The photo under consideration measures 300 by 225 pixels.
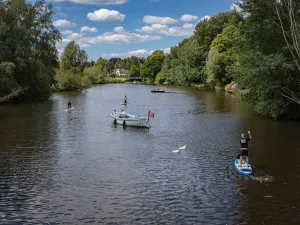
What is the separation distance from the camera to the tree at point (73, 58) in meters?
120

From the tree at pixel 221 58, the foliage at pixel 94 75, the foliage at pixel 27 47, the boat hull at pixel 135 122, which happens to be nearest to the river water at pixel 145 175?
the boat hull at pixel 135 122

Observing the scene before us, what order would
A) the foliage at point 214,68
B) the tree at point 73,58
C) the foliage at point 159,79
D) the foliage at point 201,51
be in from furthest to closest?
the foliage at point 159,79
the tree at point 73,58
the foliage at point 201,51
the foliage at point 214,68

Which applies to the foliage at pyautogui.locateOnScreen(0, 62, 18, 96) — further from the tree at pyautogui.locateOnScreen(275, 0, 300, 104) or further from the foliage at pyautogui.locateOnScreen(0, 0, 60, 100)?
the tree at pyautogui.locateOnScreen(275, 0, 300, 104)

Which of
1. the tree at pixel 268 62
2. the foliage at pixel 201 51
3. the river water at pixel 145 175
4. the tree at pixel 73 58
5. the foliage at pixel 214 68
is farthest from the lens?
the tree at pixel 73 58

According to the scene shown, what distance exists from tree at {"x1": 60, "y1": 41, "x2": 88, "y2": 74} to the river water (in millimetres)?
84843

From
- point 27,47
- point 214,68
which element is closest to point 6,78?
point 27,47

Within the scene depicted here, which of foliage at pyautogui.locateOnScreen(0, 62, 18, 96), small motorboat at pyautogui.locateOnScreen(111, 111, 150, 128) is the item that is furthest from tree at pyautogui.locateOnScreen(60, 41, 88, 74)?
small motorboat at pyautogui.locateOnScreen(111, 111, 150, 128)

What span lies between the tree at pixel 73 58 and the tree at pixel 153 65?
5074cm

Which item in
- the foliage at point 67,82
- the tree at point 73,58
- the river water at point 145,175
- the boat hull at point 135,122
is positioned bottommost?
the river water at point 145,175

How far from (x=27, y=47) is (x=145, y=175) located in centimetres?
4664

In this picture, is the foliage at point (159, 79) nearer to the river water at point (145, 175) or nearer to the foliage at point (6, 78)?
the foliage at point (6, 78)

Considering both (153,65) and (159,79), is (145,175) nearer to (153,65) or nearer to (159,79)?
(159,79)

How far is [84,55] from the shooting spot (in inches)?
5359

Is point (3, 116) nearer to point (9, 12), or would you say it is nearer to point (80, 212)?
point (9, 12)
